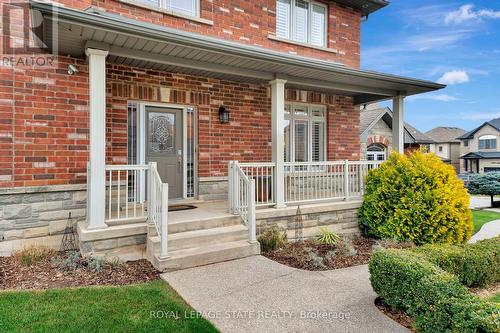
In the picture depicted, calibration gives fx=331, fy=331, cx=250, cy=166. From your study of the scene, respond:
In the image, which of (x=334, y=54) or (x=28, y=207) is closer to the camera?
(x=28, y=207)

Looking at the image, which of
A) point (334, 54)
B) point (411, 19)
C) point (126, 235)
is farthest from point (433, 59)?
point (126, 235)

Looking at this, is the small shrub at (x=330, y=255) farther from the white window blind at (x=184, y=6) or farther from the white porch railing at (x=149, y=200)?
the white window blind at (x=184, y=6)

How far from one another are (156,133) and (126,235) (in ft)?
8.90

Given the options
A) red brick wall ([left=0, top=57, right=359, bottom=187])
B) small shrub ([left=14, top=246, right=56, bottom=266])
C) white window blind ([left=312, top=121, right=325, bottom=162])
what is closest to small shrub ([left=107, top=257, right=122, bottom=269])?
small shrub ([left=14, top=246, right=56, bottom=266])

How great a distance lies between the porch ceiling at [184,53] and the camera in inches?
183

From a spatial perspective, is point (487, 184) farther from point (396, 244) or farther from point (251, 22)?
point (251, 22)

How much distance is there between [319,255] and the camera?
5859 millimetres

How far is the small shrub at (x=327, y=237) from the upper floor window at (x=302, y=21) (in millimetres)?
5417

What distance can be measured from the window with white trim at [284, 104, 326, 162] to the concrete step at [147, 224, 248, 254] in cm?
386

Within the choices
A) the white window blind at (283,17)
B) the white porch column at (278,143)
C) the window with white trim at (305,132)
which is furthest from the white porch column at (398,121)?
the white porch column at (278,143)

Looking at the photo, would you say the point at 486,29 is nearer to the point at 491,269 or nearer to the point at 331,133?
the point at 331,133

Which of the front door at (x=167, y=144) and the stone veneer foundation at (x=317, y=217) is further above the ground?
the front door at (x=167, y=144)

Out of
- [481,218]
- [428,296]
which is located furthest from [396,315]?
[481,218]

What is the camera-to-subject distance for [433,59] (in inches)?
1372
